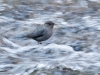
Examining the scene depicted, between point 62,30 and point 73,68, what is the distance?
1.89 meters

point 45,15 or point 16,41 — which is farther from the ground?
point 45,15

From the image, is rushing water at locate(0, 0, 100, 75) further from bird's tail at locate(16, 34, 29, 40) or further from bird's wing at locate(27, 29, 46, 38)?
bird's wing at locate(27, 29, 46, 38)

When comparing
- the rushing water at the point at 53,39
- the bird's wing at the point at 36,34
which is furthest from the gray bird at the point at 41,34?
the rushing water at the point at 53,39

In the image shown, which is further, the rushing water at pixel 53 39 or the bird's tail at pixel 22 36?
the bird's tail at pixel 22 36

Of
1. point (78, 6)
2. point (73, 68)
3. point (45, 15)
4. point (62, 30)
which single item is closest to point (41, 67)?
point (73, 68)

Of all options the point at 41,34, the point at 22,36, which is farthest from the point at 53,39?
the point at 22,36

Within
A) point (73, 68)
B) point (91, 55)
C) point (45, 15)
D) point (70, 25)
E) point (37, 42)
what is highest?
point (45, 15)

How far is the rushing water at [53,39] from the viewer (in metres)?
6.03

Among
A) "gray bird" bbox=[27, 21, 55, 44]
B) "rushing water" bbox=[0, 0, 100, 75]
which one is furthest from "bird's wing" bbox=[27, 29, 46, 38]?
"rushing water" bbox=[0, 0, 100, 75]

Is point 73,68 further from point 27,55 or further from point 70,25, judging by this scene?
point 70,25

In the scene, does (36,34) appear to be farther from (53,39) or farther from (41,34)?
(53,39)

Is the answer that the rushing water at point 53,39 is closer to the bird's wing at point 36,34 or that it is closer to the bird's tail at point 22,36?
the bird's tail at point 22,36

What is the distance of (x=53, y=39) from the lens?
7.44 meters

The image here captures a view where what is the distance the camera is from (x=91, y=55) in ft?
21.7
